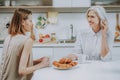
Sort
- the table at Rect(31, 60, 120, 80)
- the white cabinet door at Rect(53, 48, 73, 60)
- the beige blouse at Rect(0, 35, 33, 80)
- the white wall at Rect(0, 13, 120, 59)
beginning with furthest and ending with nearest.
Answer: the white wall at Rect(0, 13, 120, 59) → the white cabinet door at Rect(53, 48, 73, 60) → the beige blouse at Rect(0, 35, 33, 80) → the table at Rect(31, 60, 120, 80)

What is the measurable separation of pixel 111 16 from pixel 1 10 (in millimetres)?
2062

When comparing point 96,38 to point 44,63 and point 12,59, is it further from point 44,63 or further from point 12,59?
point 12,59

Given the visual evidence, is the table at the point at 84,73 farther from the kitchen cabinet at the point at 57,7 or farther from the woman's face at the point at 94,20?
the kitchen cabinet at the point at 57,7

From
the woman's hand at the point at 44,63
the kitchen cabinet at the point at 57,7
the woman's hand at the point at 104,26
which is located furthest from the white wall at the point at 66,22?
the woman's hand at the point at 44,63

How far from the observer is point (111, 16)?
4980 mm

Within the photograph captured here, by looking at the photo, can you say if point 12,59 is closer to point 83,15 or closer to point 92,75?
point 92,75

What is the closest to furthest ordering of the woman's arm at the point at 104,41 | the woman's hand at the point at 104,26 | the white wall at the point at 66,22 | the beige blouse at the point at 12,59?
the beige blouse at the point at 12,59 → the woman's arm at the point at 104,41 → the woman's hand at the point at 104,26 → the white wall at the point at 66,22

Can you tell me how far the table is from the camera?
2.04 metres

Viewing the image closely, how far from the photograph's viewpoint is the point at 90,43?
3.18m

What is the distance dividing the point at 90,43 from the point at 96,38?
0.31 feet

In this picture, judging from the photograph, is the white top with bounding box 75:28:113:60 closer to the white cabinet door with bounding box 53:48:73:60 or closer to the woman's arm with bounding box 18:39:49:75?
the woman's arm with bounding box 18:39:49:75

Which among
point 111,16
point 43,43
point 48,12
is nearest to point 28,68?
point 43,43

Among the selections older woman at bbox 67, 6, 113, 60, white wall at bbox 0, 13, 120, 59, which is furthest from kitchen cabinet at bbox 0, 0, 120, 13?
older woman at bbox 67, 6, 113, 60

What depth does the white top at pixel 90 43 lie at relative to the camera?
3.05 meters
